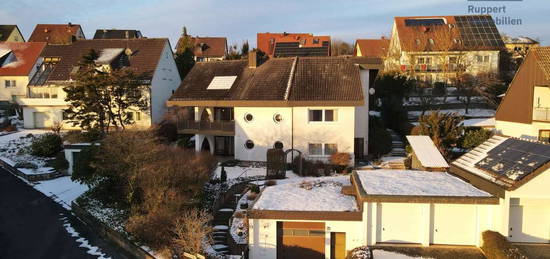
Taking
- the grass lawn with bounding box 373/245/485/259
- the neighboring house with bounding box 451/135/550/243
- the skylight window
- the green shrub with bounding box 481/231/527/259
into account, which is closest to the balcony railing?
the neighboring house with bounding box 451/135/550/243

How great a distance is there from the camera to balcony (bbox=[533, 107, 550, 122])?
22.3 m

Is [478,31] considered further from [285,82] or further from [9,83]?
[9,83]

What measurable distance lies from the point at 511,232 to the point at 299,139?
1286 centimetres

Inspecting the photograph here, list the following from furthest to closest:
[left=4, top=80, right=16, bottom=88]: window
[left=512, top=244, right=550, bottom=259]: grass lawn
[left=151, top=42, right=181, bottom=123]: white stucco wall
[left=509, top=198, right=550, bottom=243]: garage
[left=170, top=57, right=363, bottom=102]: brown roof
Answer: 1. [left=4, top=80, right=16, bottom=88]: window
2. [left=151, top=42, right=181, bottom=123]: white stucco wall
3. [left=170, top=57, right=363, bottom=102]: brown roof
4. [left=509, top=198, right=550, bottom=243]: garage
5. [left=512, top=244, right=550, bottom=259]: grass lawn

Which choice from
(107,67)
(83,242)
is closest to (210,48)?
(107,67)

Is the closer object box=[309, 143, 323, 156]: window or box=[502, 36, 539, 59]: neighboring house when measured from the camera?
box=[309, 143, 323, 156]: window

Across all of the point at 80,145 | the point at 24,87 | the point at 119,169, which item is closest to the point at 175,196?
the point at 119,169

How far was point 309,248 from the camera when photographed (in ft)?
47.0

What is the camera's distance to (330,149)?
80.4ft

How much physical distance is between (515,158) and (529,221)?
7.05ft

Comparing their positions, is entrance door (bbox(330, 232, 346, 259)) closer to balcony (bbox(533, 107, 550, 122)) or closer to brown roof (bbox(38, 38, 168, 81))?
balcony (bbox(533, 107, 550, 122))

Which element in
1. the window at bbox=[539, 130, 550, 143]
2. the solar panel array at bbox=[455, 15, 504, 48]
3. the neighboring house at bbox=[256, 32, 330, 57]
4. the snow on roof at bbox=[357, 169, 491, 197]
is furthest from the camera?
the neighboring house at bbox=[256, 32, 330, 57]

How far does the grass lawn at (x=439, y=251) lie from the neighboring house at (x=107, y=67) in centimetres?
2375

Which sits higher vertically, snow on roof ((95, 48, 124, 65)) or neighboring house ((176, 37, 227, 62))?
neighboring house ((176, 37, 227, 62))
